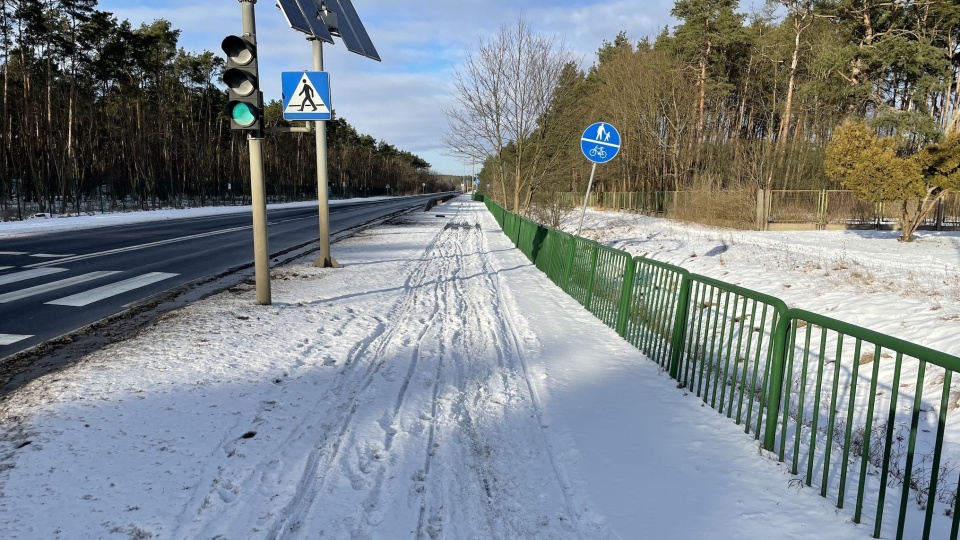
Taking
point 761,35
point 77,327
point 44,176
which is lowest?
point 77,327

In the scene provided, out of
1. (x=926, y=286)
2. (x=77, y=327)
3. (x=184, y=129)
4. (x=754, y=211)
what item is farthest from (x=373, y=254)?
(x=184, y=129)

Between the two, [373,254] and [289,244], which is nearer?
[373,254]

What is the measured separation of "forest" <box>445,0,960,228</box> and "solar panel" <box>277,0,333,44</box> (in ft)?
36.1

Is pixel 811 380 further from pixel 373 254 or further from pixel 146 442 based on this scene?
pixel 373 254

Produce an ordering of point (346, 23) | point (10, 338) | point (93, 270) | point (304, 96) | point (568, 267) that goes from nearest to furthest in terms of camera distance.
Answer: point (10, 338) < point (304, 96) < point (568, 267) < point (93, 270) < point (346, 23)

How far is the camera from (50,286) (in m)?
8.56

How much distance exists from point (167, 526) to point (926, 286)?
39.1 ft

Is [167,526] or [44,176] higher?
[44,176]

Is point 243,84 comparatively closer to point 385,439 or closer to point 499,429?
point 385,439

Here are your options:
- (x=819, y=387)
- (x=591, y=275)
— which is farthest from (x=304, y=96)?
(x=819, y=387)

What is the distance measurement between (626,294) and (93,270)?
387 inches

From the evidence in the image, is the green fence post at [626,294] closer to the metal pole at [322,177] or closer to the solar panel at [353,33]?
the metal pole at [322,177]

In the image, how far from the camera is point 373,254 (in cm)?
1454

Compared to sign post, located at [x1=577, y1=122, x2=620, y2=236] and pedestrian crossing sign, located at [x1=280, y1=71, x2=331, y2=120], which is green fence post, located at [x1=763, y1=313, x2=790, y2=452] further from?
pedestrian crossing sign, located at [x1=280, y1=71, x2=331, y2=120]
